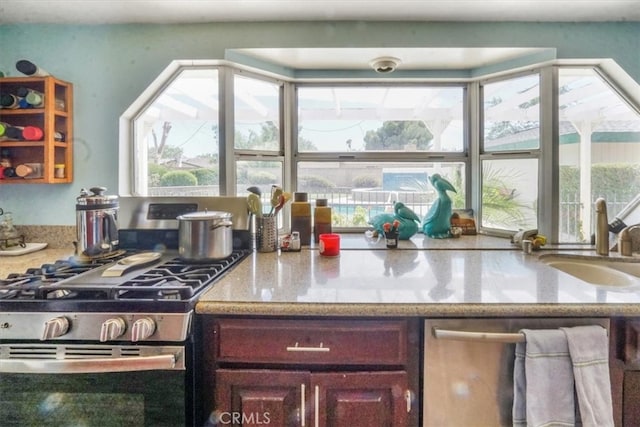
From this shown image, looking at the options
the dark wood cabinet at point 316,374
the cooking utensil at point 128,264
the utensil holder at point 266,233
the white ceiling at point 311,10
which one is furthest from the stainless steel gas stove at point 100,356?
the white ceiling at point 311,10

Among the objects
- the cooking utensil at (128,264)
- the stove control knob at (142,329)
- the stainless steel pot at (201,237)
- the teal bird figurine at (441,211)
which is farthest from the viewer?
the teal bird figurine at (441,211)

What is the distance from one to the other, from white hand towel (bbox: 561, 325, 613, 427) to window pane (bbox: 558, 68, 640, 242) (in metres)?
1.11

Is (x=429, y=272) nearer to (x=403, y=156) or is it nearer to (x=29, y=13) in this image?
(x=403, y=156)

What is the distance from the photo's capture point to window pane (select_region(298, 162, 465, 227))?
87.4 inches

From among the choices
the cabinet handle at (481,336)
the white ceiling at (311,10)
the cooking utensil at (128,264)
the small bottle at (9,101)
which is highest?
the white ceiling at (311,10)

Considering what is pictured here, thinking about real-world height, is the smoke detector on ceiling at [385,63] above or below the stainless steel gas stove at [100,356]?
above

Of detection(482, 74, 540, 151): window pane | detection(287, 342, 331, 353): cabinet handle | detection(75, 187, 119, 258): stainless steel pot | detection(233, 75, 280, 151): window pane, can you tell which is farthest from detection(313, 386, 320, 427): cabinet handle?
detection(482, 74, 540, 151): window pane

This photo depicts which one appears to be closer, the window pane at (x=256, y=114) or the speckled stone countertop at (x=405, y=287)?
the speckled stone countertop at (x=405, y=287)

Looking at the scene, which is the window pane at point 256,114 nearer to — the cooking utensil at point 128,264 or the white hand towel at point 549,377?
the cooking utensil at point 128,264

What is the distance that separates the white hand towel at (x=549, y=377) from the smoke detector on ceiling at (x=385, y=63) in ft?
5.06

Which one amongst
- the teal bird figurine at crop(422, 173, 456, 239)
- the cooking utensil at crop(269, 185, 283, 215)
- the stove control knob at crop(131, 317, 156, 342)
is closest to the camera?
the stove control knob at crop(131, 317, 156, 342)

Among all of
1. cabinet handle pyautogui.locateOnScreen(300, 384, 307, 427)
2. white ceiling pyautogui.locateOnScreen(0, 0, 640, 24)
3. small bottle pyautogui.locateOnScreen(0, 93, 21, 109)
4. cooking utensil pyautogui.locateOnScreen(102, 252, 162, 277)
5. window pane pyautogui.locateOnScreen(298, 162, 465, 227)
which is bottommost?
cabinet handle pyautogui.locateOnScreen(300, 384, 307, 427)

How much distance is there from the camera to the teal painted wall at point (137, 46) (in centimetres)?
179

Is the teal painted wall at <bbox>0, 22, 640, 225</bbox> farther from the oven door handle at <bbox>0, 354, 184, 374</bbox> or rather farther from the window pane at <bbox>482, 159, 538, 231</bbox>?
the oven door handle at <bbox>0, 354, 184, 374</bbox>
